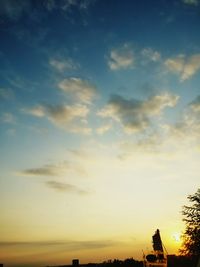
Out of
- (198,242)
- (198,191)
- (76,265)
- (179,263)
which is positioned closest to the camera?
(179,263)

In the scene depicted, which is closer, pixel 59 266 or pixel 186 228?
pixel 59 266

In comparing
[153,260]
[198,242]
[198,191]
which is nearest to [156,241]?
[153,260]

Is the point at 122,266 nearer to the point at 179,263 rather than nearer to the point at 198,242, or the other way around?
the point at 198,242

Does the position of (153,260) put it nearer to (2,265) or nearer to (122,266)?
(2,265)

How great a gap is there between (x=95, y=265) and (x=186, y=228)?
1408 cm

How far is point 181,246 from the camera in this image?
48.3 metres

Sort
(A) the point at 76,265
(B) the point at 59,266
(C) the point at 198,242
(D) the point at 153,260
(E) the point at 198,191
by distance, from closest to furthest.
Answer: (D) the point at 153,260 < (A) the point at 76,265 < (B) the point at 59,266 < (C) the point at 198,242 < (E) the point at 198,191

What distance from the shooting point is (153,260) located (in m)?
27.0

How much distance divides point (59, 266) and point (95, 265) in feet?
15.2

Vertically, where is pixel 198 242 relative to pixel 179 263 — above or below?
above

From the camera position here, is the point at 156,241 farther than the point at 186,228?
No

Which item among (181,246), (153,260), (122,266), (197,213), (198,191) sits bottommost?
(153,260)

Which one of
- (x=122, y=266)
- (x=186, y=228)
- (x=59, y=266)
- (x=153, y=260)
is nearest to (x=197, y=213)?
(x=186, y=228)

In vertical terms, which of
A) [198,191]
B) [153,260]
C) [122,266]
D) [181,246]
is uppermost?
[198,191]
